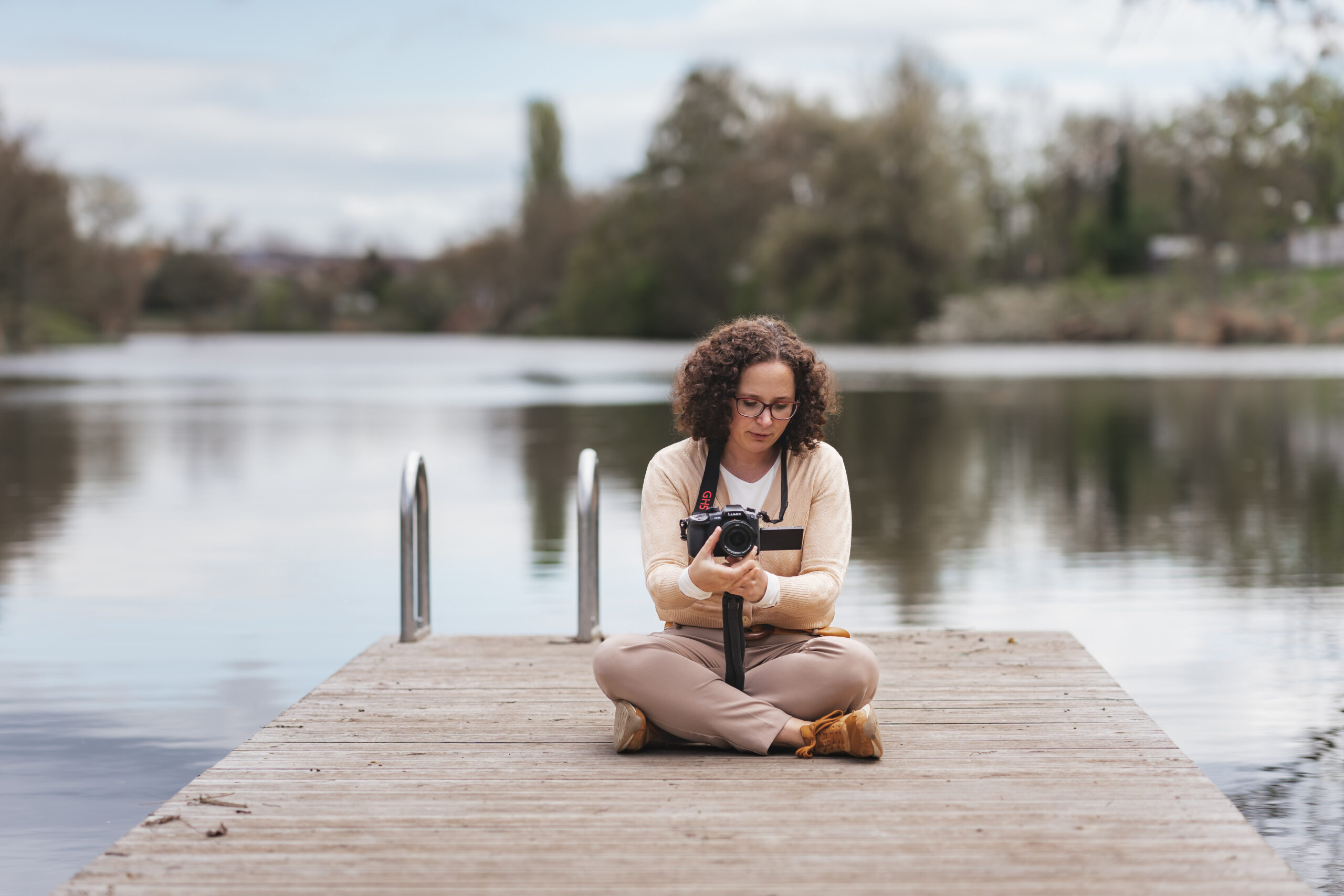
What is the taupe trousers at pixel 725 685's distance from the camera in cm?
455

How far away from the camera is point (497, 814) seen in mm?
3955

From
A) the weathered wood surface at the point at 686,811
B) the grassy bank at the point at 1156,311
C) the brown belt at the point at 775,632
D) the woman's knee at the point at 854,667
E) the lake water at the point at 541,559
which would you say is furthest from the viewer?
the grassy bank at the point at 1156,311

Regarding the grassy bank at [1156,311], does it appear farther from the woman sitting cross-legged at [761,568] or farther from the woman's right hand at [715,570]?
the woman's right hand at [715,570]

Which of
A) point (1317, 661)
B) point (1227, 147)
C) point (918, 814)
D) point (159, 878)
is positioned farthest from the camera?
point (1227, 147)

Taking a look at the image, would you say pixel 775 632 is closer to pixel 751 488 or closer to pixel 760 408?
pixel 751 488

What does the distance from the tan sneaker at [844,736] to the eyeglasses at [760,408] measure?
2.87 feet

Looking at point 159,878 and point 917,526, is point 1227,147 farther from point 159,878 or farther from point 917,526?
point 159,878

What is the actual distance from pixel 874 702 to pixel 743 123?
80.3m

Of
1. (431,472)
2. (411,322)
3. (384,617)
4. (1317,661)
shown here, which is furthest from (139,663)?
(411,322)

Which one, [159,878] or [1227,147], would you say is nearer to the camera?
[159,878]

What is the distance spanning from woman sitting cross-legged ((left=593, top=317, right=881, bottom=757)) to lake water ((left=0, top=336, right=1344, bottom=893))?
4.69 feet

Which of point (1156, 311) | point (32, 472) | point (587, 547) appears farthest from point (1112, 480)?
point (1156, 311)

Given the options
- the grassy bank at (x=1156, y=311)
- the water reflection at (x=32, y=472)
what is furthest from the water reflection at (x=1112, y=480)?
the grassy bank at (x=1156, y=311)

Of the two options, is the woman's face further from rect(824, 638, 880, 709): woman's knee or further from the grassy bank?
the grassy bank
